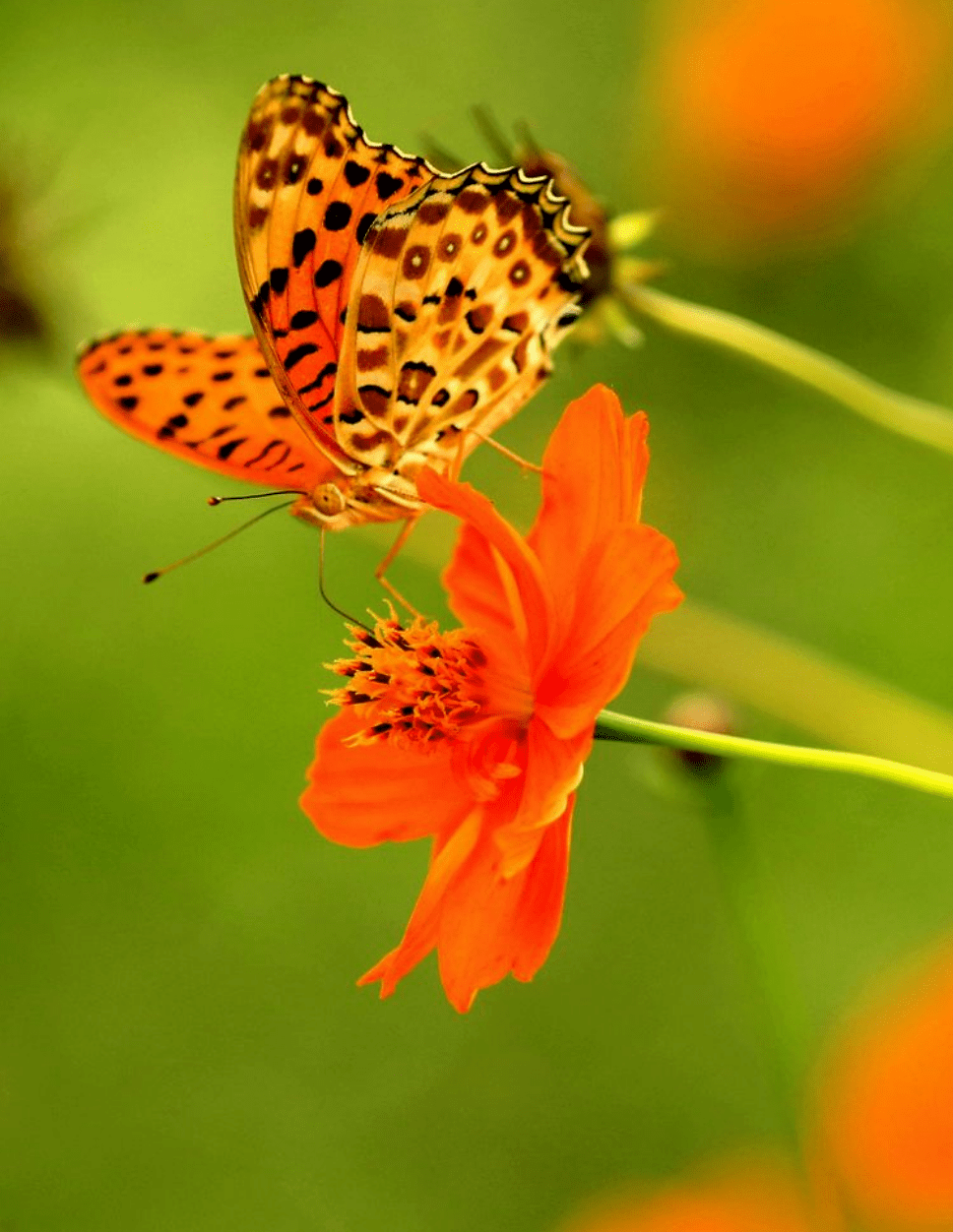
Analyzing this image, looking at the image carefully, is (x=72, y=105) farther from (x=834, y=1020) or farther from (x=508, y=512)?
(x=834, y=1020)

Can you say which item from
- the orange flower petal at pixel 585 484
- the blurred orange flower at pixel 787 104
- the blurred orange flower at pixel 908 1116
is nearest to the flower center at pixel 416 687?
the orange flower petal at pixel 585 484

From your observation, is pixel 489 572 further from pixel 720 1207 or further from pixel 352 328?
pixel 720 1207

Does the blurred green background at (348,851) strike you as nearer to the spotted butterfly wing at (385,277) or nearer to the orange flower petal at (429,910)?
the spotted butterfly wing at (385,277)

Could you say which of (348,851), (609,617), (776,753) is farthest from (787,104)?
(776,753)

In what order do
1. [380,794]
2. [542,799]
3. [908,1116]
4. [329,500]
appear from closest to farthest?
1. [542,799]
2. [380,794]
3. [329,500]
4. [908,1116]

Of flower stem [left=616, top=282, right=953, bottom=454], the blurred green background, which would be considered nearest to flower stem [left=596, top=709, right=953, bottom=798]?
flower stem [left=616, top=282, right=953, bottom=454]

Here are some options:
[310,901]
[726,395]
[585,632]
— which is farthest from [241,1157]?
[585,632]
